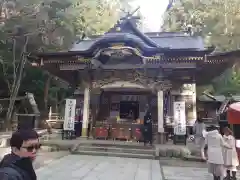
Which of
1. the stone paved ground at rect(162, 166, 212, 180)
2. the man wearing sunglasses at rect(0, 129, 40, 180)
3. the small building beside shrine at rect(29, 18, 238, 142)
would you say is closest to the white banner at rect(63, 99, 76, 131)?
the small building beside shrine at rect(29, 18, 238, 142)

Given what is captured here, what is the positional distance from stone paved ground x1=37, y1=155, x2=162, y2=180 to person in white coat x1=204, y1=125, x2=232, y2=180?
5.16 feet

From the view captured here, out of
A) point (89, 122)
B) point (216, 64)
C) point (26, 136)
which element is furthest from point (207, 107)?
point (26, 136)

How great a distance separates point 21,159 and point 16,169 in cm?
11

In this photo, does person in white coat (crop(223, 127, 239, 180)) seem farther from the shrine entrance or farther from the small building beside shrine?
the shrine entrance

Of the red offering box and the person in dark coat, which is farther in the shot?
the person in dark coat

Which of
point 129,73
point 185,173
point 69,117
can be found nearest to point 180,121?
point 129,73

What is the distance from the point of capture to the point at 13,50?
19.1 metres

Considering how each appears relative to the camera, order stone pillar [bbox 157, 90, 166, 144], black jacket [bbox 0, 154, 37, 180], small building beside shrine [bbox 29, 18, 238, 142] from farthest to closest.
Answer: small building beside shrine [bbox 29, 18, 238, 142]
stone pillar [bbox 157, 90, 166, 144]
black jacket [bbox 0, 154, 37, 180]

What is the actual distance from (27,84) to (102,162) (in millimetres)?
16252

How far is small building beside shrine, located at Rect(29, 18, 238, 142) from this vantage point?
39.5ft

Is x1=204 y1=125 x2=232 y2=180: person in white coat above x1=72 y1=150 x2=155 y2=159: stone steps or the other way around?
above

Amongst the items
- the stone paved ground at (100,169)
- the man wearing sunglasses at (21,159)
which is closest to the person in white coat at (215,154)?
the stone paved ground at (100,169)

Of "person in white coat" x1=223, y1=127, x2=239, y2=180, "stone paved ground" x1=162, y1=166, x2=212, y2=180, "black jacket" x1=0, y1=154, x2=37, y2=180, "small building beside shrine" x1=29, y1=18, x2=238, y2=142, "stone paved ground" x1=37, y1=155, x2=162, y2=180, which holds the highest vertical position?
"small building beside shrine" x1=29, y1=18, x2=238, y2=142

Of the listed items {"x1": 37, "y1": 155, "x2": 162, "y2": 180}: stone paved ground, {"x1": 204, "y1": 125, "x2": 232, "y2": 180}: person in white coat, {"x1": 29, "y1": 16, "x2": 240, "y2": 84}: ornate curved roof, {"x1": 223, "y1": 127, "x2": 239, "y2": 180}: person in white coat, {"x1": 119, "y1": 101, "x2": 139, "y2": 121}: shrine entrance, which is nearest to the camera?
{"x1": 204, "y1": 125, "x2": 232, "y2": 180}: person in white coat
